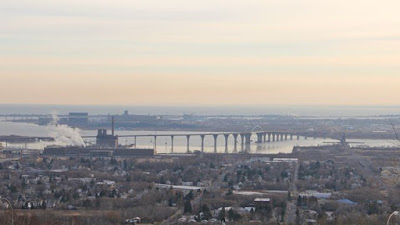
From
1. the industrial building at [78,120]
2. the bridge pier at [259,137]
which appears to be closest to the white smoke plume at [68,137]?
the bridge pier at [259,137]

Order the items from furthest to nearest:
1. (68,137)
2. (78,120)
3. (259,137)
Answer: (78,120)
(259,137)
(68,137)

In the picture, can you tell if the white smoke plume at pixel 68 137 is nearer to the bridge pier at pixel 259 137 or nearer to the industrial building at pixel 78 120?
the bridge pier at pixel 259 137

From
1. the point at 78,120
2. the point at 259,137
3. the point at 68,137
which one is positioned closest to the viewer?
the point at 68,137

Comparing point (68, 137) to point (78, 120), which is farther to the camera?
point (78, 120)

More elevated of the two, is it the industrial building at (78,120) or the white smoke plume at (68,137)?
the industrial building at (78,120)

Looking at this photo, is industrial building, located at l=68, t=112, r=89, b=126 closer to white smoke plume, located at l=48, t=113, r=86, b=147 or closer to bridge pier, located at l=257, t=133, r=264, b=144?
white smoke plume, located at l=48, t=113, r=86, b=147

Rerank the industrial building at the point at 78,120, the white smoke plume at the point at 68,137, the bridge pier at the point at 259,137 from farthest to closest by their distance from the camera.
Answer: the industrial building at the point at 78,120
the bridge pier at the point at 259,137
the white smoke plume at the point at 68,137

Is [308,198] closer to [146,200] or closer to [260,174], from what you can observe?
[146,200]

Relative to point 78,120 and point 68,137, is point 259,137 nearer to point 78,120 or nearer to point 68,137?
point 68,137

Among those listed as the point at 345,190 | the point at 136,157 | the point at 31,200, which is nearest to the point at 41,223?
the point at 31,200

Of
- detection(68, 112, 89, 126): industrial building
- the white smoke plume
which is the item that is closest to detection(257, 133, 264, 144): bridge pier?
the white smoke plume

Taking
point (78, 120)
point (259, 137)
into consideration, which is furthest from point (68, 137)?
point (78, 120)
